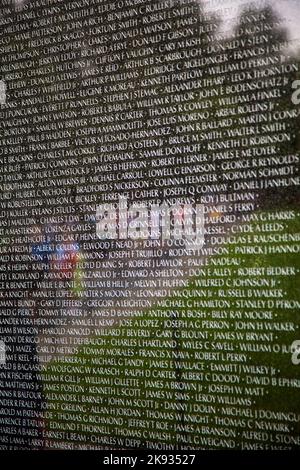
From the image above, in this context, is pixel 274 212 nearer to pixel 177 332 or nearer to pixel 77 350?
pixel 177 332

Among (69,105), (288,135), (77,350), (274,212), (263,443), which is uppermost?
(69,105)

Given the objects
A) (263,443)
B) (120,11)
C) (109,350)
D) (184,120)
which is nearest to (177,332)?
(109,350)

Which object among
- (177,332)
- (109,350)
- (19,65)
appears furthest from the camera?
(19,65)

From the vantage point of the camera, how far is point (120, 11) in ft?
9.14

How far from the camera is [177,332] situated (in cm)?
259

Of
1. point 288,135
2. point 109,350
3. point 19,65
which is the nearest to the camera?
point 288,135

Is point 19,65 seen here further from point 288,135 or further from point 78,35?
point 288,135

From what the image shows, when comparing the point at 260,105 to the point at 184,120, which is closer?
the point at 260,105

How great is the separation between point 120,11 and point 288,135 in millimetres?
965

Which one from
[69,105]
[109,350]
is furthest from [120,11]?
[109,350]

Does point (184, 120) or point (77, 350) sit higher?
point (184, 120)

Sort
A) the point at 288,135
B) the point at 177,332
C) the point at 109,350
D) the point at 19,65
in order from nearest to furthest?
the point at 288,135
the point at 177,332
the point at 109,350
the point at 19,65

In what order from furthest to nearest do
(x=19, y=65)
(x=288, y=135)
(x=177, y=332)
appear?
(x=19, y=65) < (x=177, y=332) < (x=288, y=135)

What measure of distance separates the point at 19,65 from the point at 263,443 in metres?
2.00
